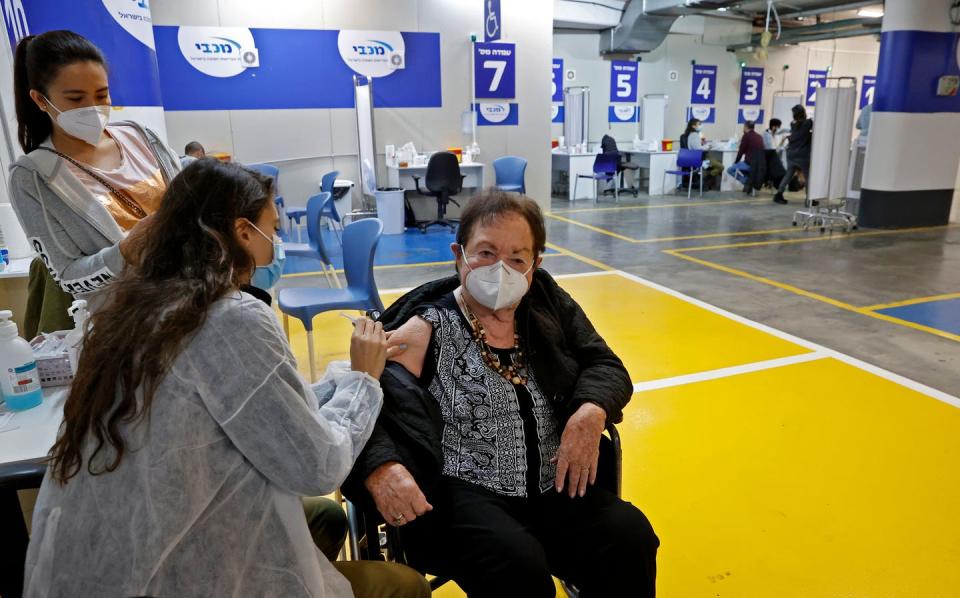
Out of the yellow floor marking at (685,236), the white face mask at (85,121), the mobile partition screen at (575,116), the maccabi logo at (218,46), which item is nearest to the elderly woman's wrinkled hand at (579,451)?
the white face mask at (85,121)

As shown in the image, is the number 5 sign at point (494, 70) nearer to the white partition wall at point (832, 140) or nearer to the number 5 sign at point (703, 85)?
the white partition wall at point (832, 140)

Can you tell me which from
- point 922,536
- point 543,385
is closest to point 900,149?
point 922,536

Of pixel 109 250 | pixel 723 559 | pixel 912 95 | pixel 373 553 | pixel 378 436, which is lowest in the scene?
pixel 723 559

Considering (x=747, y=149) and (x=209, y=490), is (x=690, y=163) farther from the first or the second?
(x=209, y=490)

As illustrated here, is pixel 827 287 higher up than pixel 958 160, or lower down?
lower down

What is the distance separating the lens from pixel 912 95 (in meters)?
7.44

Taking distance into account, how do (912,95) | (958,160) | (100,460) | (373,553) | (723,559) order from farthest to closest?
1. (958,160)
2. (912,95)
3. (723,559)
4. (373,553)
5. (100,460)

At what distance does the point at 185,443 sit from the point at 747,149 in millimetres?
12060

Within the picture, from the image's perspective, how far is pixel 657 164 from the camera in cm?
1155

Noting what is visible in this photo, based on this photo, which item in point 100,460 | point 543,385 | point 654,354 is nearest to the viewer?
point 100,460

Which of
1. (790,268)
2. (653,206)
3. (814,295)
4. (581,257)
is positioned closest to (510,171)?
(581,257)

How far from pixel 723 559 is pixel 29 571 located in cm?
192

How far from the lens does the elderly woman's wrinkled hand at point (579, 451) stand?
155cm

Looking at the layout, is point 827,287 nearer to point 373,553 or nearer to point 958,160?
point 958,160
